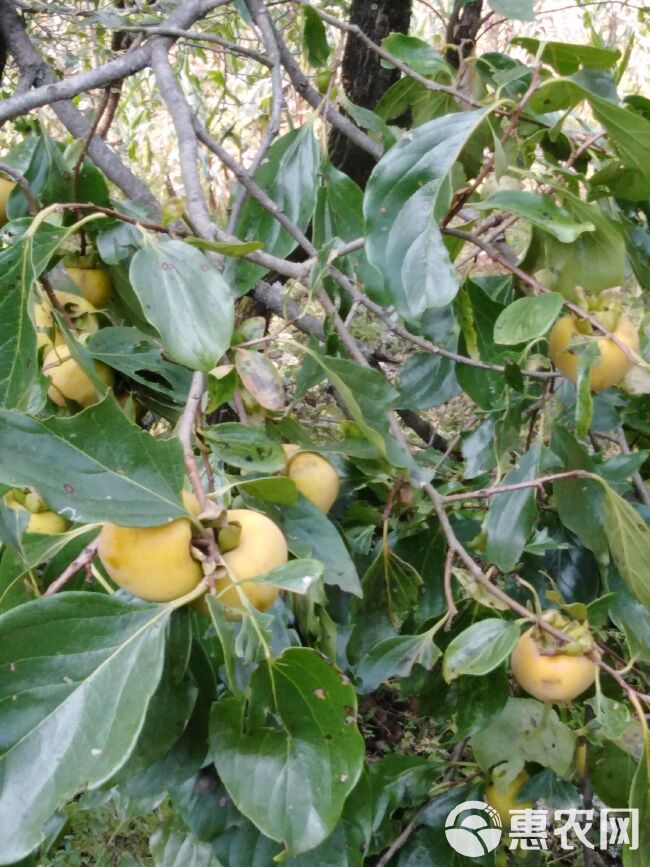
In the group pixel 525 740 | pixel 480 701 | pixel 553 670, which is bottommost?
pixel 525 740

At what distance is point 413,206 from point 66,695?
47 cm

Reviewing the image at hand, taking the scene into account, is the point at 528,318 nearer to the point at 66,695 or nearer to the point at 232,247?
the point at 232,247

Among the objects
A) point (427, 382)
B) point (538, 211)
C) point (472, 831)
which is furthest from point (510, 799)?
point (538, 211)

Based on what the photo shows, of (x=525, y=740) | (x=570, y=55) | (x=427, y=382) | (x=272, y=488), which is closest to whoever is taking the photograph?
(x=272, y=488)

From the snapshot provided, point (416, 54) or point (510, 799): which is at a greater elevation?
point (416, 54)

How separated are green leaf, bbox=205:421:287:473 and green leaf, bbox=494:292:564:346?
7.8 inches

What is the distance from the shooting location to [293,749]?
1.77 ft

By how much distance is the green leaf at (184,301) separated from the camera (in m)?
0.60

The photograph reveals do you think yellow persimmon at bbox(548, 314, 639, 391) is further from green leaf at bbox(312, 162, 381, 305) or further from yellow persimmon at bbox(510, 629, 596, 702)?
green leaf at bbox(312, 162, 381, 305)

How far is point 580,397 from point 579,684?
0.84ft

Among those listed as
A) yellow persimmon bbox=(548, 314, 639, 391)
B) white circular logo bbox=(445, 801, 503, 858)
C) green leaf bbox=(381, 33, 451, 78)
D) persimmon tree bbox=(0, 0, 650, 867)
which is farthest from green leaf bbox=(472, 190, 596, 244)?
white circular logo bbox=(445, 801, 503, 858)

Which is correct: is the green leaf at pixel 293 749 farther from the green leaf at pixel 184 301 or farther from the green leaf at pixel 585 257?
the green leaf at pixel 585 257

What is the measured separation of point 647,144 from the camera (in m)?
0.73

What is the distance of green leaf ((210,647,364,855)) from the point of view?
516 millimetres
